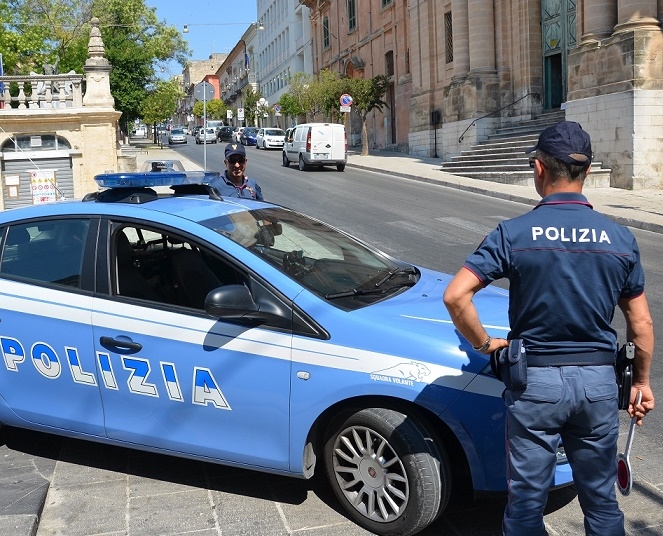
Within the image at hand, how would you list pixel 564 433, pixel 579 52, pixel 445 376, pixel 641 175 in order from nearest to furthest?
pixel 564 433, pixel 445 376, pixel 641 175, pixel 579 52

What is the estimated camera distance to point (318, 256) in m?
4.64

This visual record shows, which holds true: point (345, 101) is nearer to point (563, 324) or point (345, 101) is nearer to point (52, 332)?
point (52, 332)

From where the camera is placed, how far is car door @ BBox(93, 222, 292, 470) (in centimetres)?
389

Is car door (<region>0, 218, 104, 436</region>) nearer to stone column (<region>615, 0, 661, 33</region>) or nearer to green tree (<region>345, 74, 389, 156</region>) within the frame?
stone column (<region>615, 0, 661, 33</region>)

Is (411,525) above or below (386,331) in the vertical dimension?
below

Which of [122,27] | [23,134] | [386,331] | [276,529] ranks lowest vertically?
[276,529]

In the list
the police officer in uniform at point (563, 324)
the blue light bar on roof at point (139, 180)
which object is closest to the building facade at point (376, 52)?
the blue light bar on roof at point (139, 180)

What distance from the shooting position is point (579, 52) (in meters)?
21.8

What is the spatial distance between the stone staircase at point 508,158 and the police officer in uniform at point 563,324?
18604 mm

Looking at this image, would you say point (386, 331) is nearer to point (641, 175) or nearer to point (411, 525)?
point (411, 525)

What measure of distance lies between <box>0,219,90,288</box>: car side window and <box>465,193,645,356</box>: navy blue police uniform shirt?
8.44 ft

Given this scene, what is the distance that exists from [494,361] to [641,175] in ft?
60.5

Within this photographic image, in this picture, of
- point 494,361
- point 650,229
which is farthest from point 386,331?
point 650,229

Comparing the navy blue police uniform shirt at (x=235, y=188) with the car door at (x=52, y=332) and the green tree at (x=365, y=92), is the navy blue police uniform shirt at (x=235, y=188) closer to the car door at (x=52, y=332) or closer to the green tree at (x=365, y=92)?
the car door at (x=52, y=332)
